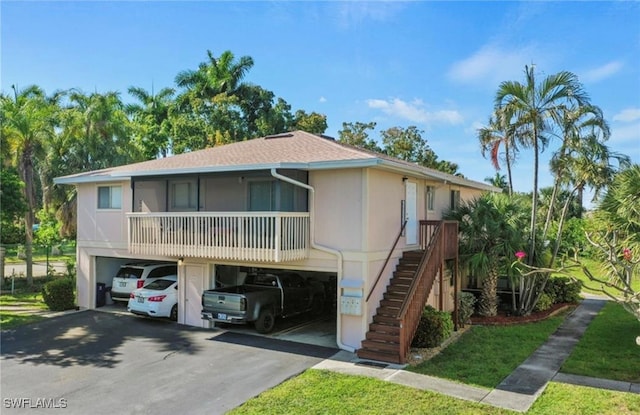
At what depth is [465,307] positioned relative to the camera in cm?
1414

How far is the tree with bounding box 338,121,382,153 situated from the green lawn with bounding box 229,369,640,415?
2824 cm

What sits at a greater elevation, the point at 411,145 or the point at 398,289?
the point at 411,145

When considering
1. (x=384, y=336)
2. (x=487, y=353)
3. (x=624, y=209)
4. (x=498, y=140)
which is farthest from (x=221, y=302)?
(x=498, y=140)

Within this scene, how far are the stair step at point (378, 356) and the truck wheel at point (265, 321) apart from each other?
3264mm

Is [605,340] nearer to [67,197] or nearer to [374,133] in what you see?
[374,133]

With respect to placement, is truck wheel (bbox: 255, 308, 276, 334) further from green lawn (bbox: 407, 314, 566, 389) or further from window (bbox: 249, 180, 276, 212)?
green lawn (bbox: 407, 314, 566, 389)

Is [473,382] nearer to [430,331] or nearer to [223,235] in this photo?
[430,331]

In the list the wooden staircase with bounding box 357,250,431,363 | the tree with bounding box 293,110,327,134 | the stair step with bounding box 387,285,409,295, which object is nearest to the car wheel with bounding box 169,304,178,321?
the wooden staircase with bounding box 357,250,431,363

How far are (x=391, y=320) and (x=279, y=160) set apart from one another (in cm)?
513

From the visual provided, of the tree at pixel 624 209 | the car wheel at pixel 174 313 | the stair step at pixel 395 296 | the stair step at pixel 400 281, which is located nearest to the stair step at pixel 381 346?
the stair step at pixel 395 296

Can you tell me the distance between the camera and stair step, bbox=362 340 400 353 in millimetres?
10375

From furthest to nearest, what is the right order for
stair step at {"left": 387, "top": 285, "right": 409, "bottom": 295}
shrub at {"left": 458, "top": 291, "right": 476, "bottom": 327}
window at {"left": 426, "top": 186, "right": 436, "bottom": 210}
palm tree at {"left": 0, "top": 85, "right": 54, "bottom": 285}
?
1. palm tree at {"left": 0, "top": 85, "right": 54, "bottom": 285}
2. window at {"left": 426, "top": 186, "right": 436, "bottom": 210}
3. shrub at {"left": 458, "top": 291, "right": 476, "bottom": 327}
4. stair step at {"left": 387, "top": 285, "right": 409, "bottom": 295}

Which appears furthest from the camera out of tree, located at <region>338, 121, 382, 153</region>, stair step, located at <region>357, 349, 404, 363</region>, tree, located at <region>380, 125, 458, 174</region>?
tree, located at <region>338, 121, 382, 153</region>

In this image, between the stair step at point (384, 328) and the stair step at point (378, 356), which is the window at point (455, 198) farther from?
the stair step at point (378, 356)
